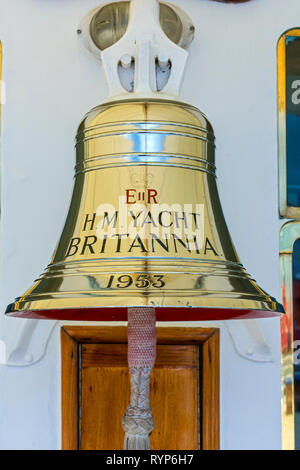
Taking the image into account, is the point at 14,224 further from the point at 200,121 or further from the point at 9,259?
the point at 200,121

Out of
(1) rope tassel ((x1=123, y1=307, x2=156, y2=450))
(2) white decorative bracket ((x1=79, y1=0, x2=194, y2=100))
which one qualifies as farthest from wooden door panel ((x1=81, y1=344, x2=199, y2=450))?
(2) white decorative bracket ((x1=79, y1=0, x2=194, y2=100))

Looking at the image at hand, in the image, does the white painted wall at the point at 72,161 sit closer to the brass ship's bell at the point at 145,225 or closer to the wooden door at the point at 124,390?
the wooden door at the point at 124,390

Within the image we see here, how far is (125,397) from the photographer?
1.20 meters

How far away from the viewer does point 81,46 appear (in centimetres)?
124

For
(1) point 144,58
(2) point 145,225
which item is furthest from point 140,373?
(1) point 144,58

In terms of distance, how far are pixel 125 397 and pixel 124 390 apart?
0.04 ft

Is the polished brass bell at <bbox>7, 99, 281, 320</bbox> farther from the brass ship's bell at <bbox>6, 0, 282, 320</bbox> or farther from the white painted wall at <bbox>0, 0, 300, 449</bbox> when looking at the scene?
the white painted wall at <bbox>0, 0, 300, 449</bbox>

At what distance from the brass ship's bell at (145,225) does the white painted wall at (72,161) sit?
0.29 m

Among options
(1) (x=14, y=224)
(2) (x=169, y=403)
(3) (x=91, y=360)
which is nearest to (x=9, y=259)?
(1) (x=14, y=224)

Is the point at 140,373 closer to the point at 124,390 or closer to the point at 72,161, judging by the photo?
the point at 124,390

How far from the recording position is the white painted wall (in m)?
1.21

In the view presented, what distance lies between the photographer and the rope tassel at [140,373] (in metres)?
0.94

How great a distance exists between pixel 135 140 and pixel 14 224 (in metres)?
0.40

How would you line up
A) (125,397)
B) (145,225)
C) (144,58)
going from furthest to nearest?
(125,397), (144,58), (145,225)
